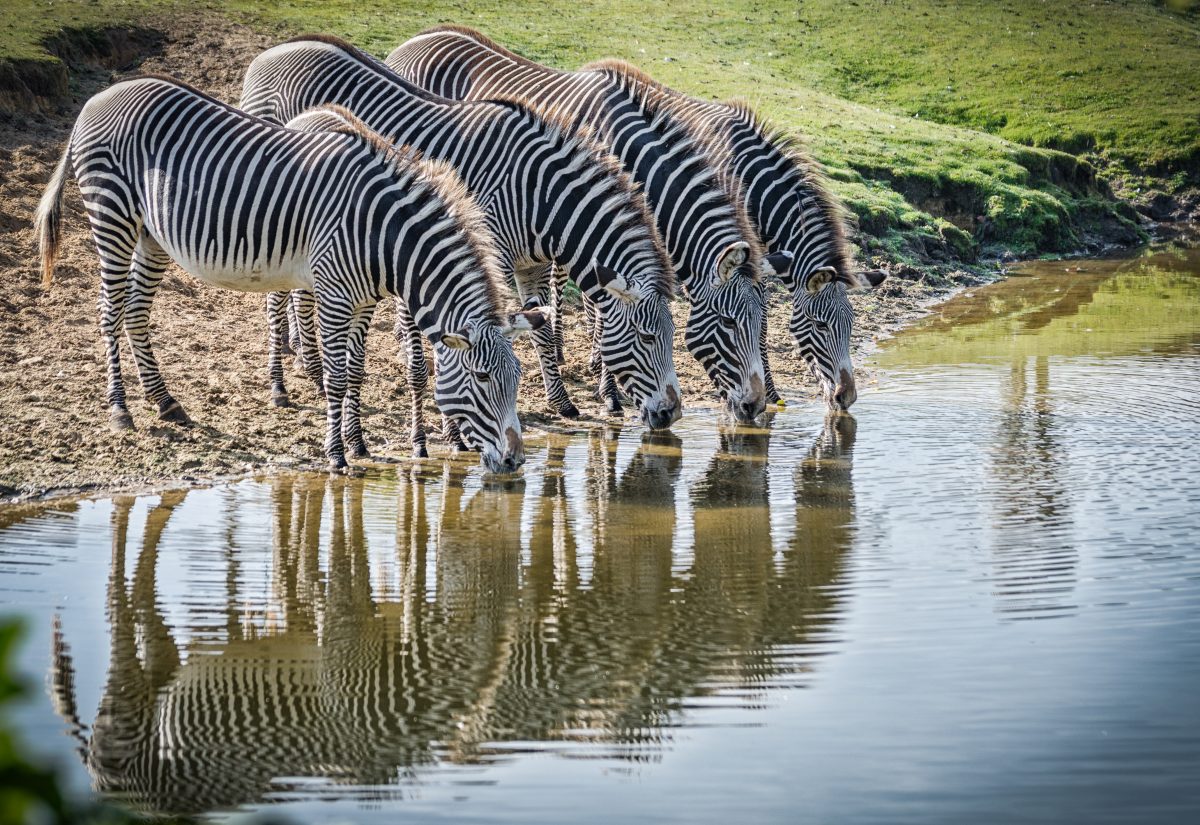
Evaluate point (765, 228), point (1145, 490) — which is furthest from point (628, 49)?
point (1145, 490)

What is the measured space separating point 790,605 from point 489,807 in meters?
2.51

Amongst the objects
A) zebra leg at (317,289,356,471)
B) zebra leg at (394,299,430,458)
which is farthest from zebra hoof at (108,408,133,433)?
zebra leg at (394,299,430,458)

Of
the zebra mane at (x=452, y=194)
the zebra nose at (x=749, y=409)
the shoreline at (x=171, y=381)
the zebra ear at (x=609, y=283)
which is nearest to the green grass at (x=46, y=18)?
the shoreline at (x=171, y=381)

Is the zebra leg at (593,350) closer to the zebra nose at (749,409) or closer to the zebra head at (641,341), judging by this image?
the zebra head at (641,341)

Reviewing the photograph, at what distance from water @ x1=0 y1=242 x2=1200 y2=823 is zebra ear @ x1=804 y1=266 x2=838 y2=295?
167 centimetres

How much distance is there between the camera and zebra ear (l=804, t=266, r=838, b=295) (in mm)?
11109

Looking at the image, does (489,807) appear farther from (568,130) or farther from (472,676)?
(568,130)

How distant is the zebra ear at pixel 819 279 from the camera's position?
36.4 ft

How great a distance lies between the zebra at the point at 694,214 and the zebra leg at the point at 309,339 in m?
2.64

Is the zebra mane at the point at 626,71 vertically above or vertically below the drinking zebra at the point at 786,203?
above

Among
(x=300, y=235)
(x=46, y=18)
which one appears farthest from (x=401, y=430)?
(x=46, y=18)

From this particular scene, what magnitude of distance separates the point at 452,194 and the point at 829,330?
3.86 meters

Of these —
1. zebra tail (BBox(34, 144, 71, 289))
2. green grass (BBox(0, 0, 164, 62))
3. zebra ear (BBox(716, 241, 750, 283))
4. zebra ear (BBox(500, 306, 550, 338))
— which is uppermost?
green grass (BBox(0, 0, 164, 62))

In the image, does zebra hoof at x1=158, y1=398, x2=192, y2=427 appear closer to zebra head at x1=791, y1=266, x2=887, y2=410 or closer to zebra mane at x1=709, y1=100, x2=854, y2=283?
zebra head at x1=791, y1=266, x2=887, y2=410
